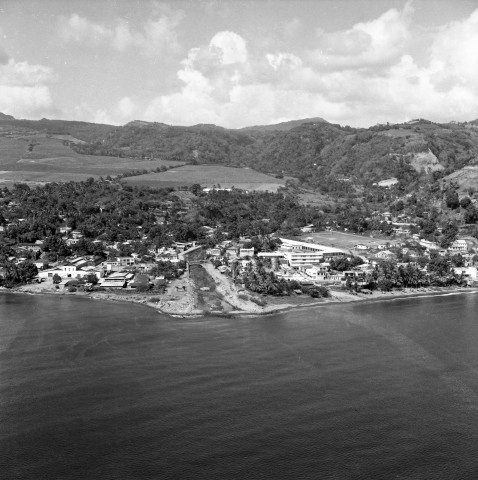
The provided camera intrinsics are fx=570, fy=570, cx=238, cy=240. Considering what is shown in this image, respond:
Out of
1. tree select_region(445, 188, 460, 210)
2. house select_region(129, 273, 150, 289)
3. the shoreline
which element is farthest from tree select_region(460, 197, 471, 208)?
house select_region(129, 273, 150, 289)

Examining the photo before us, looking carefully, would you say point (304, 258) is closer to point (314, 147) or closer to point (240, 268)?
point (240, 268)

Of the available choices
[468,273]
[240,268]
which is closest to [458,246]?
[468,273]

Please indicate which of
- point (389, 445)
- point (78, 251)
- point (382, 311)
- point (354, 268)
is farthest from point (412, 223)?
point (389, 445)

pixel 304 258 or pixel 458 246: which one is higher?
pixel 458 246

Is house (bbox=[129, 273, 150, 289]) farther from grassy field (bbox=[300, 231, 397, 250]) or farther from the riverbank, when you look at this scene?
grassy field (bbox=[300, 231, 397, 250])

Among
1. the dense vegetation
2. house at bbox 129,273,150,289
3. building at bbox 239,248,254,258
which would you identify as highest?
the dense vegetation

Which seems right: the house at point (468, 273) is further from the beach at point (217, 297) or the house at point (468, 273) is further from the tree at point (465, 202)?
the tree at point (465, 202)

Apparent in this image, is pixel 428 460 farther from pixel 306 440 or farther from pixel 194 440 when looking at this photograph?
pixel 194 440

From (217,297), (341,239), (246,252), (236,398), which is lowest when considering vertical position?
(236,398)
